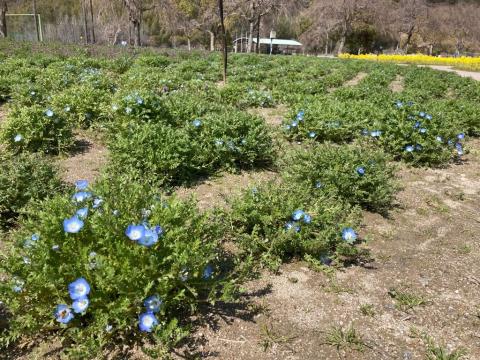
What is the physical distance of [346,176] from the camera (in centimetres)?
349

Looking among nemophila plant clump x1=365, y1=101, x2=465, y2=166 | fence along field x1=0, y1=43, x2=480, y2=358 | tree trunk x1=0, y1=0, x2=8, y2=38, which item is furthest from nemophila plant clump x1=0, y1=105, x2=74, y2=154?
tree trunk x1=0, y1=0, x2=8, y2=38

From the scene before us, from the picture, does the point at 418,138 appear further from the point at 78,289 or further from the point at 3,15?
the point at 3,15

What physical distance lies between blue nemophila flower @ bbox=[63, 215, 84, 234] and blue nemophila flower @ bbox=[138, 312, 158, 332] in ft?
1.65

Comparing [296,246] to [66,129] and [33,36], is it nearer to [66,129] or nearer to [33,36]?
[66,129]

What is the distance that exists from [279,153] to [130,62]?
8571 mm

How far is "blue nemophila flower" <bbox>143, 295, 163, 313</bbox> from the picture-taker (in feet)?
6.14

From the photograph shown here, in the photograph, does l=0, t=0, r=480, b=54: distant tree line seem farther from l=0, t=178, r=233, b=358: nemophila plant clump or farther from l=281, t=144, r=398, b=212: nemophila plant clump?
l=0, t=178, r=233, b=358: nemophila plant clump

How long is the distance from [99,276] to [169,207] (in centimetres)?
57

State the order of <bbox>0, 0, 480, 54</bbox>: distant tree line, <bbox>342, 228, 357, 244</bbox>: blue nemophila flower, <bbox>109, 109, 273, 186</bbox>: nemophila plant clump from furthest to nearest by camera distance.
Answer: <bbox>0, 0, 480, 54</bbox>: distant tree line
<bbox>109, 109, 273, 186</bbox>: nemophila plant clump
<bbox>342, 228, 357, 244</bbox>: blue nemophila flower

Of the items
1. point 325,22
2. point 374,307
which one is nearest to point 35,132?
point 374,307

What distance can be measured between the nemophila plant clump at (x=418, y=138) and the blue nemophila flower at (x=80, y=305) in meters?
4.24

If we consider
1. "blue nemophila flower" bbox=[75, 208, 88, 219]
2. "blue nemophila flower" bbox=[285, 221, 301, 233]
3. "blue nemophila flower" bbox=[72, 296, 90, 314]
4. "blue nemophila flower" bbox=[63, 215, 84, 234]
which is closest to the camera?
"blue nemophila flower" bbox=[72, 296, 90, 314]

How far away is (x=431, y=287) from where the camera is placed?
2.63 m

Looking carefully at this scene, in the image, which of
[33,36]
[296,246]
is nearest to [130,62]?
[296,246]
